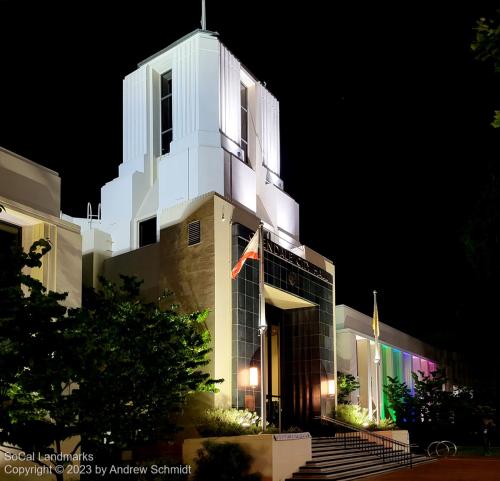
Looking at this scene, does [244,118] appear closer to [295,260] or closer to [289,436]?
[295,260]

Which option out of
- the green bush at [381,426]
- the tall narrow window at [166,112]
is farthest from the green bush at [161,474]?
the tall narrow window at [166,112]

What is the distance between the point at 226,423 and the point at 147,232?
36.1 ft

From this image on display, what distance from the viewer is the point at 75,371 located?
47.9 ft

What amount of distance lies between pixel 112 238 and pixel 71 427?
681 inches

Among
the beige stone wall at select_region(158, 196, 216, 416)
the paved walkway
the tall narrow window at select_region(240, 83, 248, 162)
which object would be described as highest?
the tall narrow window at select_region(240, 83, 248, 162)

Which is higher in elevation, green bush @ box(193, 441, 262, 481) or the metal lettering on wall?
the metal lettering on wall

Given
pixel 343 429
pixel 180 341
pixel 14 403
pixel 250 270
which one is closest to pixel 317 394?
pixel 343 429

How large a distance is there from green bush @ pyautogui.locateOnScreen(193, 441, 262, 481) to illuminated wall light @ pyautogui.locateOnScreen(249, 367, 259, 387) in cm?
436

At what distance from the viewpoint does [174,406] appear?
19578 mm

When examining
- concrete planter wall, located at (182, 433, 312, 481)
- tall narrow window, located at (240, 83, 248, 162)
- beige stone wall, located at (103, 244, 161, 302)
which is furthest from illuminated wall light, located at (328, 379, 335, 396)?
tall narrow window, located at (240, 83, 248, 162)

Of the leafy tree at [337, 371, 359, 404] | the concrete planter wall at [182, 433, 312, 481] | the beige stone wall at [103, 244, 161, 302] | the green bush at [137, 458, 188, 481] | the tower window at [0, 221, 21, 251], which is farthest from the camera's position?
the leafy tree at [337, 371, 359, 404]

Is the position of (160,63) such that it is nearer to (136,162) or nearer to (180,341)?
(136,162)

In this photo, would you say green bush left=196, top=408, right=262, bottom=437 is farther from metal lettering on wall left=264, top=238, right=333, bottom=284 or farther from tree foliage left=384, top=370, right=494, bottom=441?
tree foliage left=384, top=370, right=494, bottom=441

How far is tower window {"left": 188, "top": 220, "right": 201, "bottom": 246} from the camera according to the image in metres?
25.7
